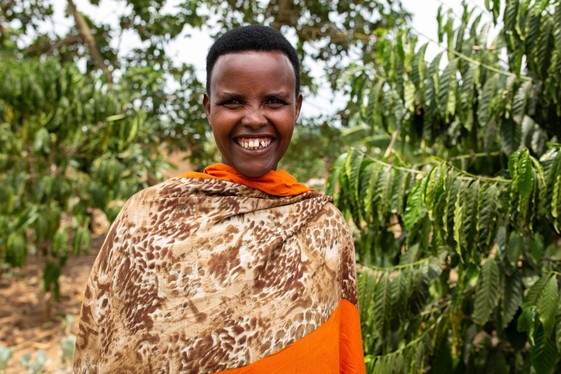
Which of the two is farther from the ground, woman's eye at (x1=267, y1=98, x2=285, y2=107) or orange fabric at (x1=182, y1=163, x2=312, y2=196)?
woman's eye at (x1=267, y1=98, x2=285, y2=107)

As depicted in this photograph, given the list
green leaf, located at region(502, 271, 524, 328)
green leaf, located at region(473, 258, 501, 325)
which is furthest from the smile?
green leaf, located at region(502, 271, 524, 328)

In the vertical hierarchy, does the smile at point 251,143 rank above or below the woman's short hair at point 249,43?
below

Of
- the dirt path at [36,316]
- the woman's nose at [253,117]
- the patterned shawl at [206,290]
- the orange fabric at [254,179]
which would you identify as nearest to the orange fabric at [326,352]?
the patterned shawl at [206,290]

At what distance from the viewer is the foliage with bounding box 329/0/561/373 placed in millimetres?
1521

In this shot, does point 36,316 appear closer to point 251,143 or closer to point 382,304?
point 382,304

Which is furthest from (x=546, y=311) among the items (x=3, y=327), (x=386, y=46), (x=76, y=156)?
(x=3, y=327)

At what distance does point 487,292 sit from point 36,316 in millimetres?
4025

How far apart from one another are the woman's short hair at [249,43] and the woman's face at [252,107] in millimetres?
13

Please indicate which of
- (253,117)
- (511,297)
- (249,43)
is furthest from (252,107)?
(511,297)

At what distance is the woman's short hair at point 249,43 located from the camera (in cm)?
101

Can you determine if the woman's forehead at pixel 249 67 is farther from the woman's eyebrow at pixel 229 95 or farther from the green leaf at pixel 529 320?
the green leaf at pixel 529 320

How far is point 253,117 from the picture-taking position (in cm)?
100

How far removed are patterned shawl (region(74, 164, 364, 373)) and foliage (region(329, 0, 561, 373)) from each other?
25.3 inches

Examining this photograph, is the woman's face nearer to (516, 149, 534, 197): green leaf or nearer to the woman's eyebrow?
the woman's eyebrow
